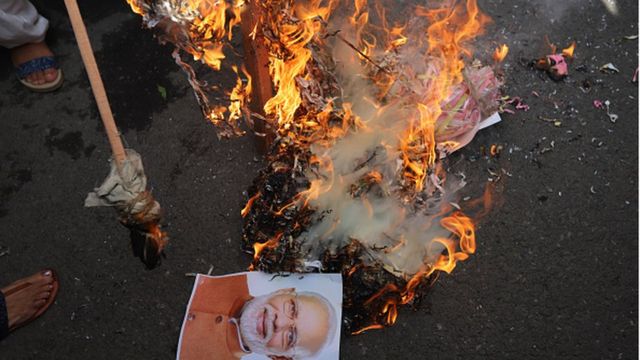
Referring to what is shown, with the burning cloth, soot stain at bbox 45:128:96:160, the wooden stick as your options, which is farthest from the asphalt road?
the wooden stick

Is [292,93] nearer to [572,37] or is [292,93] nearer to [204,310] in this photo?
[204,310]

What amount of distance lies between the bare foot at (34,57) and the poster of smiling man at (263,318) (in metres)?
1.90

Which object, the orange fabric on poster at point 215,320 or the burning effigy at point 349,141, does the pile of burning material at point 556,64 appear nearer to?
the burning effigy at point 349,141

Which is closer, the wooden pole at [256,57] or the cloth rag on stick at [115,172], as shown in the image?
the cloth rag on stick at [115,172]

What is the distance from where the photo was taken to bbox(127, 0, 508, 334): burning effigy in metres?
2.47

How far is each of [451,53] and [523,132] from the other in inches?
28.1

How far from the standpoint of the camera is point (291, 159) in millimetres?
2760

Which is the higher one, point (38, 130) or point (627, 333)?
point (38, 130)

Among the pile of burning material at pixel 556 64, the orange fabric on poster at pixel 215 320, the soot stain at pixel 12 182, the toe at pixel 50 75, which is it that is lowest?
the orange fabric on poster at pixel 215 320

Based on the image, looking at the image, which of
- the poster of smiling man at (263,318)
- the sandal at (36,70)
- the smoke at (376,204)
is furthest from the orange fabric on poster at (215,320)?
the sandal at (36,70)

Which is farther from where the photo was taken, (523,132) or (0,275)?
(523,132)

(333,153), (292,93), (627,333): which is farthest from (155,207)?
(627,333)

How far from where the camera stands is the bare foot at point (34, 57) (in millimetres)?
3293

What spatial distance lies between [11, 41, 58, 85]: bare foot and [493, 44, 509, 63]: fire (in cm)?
315
